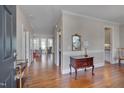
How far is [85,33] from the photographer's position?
19.3 feet

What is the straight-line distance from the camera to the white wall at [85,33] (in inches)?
203

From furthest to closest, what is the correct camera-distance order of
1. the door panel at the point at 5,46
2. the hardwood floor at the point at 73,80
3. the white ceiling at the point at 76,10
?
the white ceiling at the point at 76,10, the hardwood floor at the point at 73,80, the door panel at the point at 5,46

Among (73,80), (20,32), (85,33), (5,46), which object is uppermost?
(85,33)

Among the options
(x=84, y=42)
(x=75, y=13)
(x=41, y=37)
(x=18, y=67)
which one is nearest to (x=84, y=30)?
(x=84, y=42)

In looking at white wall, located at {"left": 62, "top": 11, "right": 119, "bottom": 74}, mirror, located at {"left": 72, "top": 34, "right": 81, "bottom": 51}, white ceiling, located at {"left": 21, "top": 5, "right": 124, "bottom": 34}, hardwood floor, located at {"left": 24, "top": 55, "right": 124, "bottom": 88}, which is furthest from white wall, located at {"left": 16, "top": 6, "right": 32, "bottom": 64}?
mirror, located at {"left": 72, "top": 34, "right": 81, "bottom": 51}

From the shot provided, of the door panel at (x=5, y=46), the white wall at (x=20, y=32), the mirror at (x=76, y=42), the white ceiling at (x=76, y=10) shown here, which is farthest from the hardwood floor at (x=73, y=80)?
the white ceiling at (x=76, y=10)

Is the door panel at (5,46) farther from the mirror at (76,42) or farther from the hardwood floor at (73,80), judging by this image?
the mirror at (76,42)

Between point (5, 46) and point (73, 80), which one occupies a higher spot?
point (5, 46)

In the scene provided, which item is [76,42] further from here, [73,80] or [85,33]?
[73,80]

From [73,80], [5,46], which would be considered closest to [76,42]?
[73,80]

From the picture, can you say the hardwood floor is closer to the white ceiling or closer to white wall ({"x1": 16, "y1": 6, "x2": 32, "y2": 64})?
white wall ({"x1": 16, "y1": 6, "x2": 32, "y2": 64})

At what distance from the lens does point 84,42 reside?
18.3 feet
